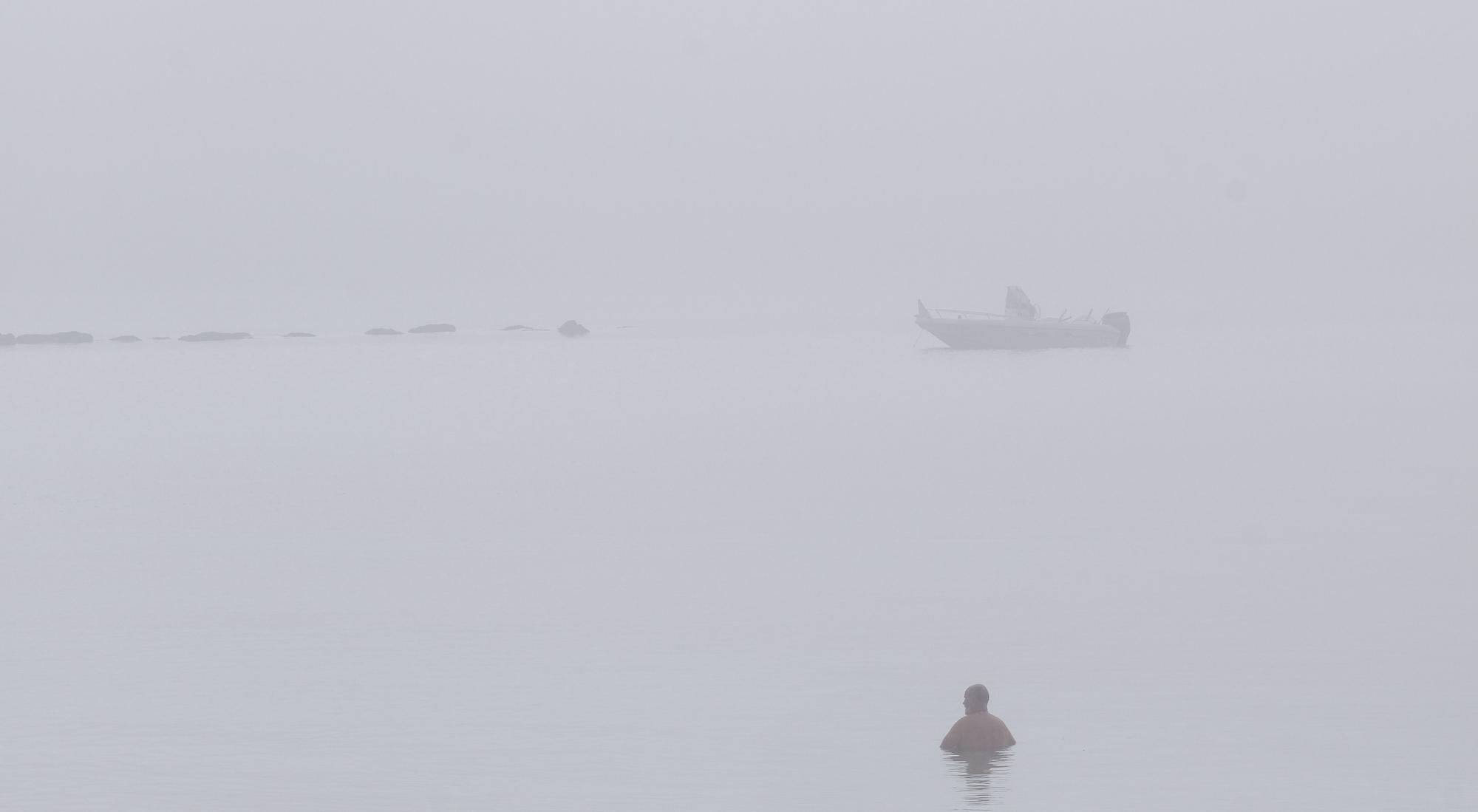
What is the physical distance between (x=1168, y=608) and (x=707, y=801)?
15.2m

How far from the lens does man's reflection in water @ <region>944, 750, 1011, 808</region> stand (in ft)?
66.5

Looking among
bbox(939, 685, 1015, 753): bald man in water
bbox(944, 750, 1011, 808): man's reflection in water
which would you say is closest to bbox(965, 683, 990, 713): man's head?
bbox(939, 685, 1015, 753): bald man in water

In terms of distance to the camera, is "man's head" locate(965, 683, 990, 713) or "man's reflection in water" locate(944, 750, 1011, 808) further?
"man's head" locate(965, 683, 990, 713)

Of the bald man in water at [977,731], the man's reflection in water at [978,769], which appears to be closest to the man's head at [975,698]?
the bald man in water at [977,731]

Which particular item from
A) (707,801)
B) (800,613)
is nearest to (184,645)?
(800,613)

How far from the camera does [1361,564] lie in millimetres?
38562

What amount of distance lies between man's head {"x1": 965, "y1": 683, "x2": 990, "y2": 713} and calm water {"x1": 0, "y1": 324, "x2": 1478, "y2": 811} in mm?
Answer: 694

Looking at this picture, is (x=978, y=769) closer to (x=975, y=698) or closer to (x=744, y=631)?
(x=975, y=698)

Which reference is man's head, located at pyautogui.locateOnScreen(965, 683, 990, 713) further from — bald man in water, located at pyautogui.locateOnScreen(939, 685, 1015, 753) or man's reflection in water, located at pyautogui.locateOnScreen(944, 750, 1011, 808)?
man's reflection in water, located at pyautogui.locateOnScreen(944, 750, 1011, 808)

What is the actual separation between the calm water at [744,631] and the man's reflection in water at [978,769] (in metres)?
0.07

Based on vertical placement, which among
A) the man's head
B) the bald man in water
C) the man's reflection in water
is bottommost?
the man's reflection in water

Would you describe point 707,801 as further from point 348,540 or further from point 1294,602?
point 348,540

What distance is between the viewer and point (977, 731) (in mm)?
21906

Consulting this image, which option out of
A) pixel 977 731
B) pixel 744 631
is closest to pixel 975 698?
pixel 977 731
